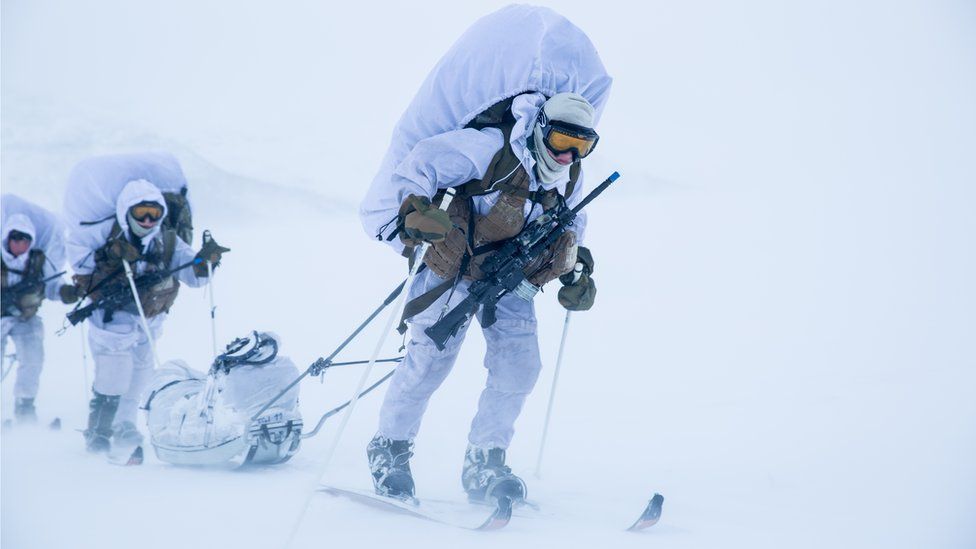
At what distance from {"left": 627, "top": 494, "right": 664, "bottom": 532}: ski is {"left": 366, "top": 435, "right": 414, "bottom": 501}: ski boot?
0.93 metres

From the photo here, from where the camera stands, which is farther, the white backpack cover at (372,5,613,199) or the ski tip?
the ski tip

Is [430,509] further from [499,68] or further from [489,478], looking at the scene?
[499,68]

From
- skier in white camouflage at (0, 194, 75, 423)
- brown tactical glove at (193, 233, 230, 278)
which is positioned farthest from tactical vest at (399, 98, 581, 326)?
skier in white camouflage at (0, 194, 75, 423)

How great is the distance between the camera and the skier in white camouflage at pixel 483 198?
2822 millimetres

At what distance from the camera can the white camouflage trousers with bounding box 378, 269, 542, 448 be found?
3186 millimetres

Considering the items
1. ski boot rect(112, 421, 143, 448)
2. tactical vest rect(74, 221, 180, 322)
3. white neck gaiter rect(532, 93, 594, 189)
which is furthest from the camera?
ski boot rect(112, 421, 143, 448)

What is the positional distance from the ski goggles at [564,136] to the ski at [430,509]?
1362mm

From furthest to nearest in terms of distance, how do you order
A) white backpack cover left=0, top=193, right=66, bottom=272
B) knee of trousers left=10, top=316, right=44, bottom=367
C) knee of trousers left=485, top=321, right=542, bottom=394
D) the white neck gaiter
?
1. knee of trousers left=10, top=316, right=44, bottom=367
2. white backpack cover left=0, top=193, right=66, bottom=272
3. knee of trousers left=485, top=321, right=542, bottom=394
4. the white neck gaiter

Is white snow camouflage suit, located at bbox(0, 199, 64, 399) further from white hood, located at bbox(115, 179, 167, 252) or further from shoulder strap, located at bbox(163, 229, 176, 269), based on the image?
white hood, located at bbox(115, 179, 167, 252)

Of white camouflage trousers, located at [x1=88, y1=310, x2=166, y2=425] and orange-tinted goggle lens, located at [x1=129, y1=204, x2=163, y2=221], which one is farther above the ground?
orange-tinted goggle lens, located at [x1=129, y1=204, x2=163, y2=221]

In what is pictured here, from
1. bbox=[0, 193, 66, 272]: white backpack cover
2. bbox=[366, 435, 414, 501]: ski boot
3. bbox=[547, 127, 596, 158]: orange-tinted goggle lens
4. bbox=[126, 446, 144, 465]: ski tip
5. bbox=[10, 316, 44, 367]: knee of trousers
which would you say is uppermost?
bbox=[0, 193, 66, 272]: white backpack cover

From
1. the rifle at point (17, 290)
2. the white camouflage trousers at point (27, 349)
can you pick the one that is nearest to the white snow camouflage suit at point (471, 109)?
the rifle at point (17, 290)

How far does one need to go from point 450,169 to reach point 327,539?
142 centimetres

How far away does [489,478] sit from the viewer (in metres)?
3.22
